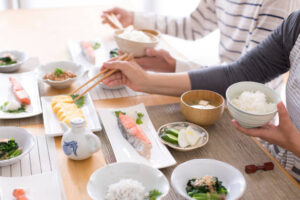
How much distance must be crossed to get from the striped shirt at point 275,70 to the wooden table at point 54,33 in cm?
20

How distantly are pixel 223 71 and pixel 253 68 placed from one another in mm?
133

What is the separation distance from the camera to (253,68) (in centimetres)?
167

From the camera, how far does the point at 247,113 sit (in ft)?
3.96

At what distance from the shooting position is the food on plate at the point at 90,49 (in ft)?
6.73

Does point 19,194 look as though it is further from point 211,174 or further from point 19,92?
point 19,92

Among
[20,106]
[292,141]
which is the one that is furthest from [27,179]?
[292,141]

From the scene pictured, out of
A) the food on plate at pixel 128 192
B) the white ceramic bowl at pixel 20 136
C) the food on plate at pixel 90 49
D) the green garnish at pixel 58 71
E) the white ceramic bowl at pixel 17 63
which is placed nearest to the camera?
the food on plate at pixel 128 192

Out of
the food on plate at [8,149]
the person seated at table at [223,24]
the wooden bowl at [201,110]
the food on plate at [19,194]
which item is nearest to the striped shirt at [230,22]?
the person seated at table at [223,24]

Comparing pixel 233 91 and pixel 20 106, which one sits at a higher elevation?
pixel 233 91

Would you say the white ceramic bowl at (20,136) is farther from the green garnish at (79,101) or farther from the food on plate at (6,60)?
the food on plate at (6,60)

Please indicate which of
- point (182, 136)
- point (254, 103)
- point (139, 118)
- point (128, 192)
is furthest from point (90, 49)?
point (128, 192)

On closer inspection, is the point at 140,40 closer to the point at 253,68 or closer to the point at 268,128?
the point at 253,68

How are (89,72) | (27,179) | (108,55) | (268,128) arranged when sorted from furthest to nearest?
(108,55) < (89,72) < (268,128) < (27,179)

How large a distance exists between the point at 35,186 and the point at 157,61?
3.50 ft
